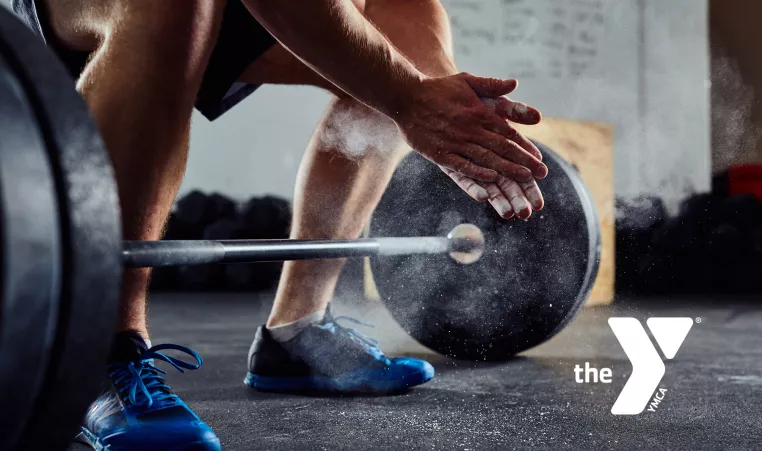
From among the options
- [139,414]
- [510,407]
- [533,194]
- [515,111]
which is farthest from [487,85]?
[139,414]

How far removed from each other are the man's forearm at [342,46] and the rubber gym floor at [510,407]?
364mm

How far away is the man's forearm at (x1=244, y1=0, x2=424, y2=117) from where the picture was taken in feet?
2.44

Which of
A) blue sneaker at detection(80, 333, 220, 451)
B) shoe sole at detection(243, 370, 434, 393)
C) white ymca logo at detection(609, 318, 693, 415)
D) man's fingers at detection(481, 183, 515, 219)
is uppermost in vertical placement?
man's fingers at detection(481, 183, 515, 219)

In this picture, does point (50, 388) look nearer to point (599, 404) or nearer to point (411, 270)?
point (599, 404)

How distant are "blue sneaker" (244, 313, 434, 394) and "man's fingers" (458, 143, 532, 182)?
33 centimetres

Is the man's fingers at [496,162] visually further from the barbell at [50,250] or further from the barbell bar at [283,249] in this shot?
the barbell at [50,250]

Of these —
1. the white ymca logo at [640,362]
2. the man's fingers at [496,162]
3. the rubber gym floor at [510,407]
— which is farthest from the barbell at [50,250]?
the white ymca logo at [640,362]

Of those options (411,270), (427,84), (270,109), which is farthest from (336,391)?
(270,109)

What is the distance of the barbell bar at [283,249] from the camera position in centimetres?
→ 63

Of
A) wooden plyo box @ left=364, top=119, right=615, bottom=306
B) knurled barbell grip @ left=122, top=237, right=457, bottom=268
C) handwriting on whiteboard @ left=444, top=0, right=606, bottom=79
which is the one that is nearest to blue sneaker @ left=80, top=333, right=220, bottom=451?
knurled barbell grip @ left=122, top=237, right=457, bottom=268

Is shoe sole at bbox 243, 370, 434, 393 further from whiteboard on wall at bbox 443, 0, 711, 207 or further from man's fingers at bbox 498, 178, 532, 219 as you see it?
Result: whiteboard on wall at bbox 443, 0, 711, 207

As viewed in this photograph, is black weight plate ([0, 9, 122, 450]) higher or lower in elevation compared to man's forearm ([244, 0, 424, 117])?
lower

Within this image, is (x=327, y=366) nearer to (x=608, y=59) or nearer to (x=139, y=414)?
(x=139, y=414)

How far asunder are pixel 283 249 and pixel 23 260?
415 mm
